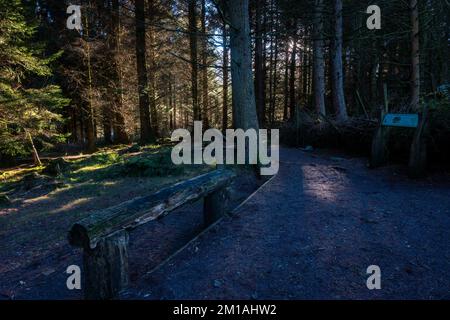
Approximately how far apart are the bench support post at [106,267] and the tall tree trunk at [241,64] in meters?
5.90

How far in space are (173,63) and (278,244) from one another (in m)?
16.8

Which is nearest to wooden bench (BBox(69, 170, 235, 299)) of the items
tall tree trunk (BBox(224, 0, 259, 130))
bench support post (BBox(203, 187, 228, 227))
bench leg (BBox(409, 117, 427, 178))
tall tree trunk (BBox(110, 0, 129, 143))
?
bench support post (BBox(203, 187, 228, 227))

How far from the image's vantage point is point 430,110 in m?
7.52

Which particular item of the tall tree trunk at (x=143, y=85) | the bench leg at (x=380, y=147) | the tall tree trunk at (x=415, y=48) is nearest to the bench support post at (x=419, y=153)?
the bench leg at (x=380, y=147)

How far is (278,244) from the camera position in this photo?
179 inches

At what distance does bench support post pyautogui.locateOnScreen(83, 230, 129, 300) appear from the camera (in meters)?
3.12

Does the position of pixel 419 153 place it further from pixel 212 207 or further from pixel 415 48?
pixel 212 207

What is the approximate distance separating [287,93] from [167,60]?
10.6m

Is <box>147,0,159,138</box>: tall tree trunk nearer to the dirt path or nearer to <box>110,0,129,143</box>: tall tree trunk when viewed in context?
<box>110,0,129,143</box>: tall tree trunk

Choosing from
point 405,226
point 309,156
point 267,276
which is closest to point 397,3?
point 309,156

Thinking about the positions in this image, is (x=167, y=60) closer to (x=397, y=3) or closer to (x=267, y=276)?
(x=397, y=3)

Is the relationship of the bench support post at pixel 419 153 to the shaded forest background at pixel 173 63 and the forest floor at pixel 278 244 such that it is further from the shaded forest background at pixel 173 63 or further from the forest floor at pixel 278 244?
the shaded forest background at pixel 173 63

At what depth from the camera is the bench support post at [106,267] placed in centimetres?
312

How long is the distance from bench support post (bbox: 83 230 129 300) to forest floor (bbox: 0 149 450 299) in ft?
0.79
